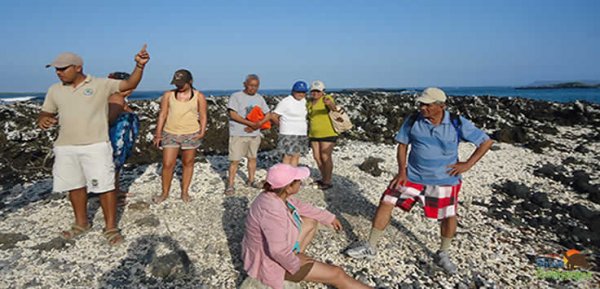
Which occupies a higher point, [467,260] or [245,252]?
[245,252]

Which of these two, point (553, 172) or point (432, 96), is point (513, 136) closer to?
point (553, 172)

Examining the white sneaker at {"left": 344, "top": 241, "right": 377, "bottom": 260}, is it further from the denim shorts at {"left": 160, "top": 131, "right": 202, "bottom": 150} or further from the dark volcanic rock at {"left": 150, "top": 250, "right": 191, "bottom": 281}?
the denim shorts at {"left": 160, "top": 131, "right": 202, "bottom": 150}

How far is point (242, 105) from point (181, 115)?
3.74 feet

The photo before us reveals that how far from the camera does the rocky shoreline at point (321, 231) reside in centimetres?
→ 422

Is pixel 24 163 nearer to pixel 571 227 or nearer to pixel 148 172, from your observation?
pixel 148 172

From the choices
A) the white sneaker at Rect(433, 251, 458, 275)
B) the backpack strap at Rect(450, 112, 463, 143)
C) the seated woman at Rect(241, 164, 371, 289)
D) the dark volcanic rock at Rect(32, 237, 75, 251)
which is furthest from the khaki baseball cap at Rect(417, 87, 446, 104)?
the dark volcanic rock at Rect(32, 237, 75, 251)

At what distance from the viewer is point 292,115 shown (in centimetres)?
636

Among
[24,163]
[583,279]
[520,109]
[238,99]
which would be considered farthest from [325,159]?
[520,109]

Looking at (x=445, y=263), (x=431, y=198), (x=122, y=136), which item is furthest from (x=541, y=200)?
(x=122, y=136)

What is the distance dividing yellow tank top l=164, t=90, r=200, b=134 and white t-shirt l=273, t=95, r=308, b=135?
1.43 m

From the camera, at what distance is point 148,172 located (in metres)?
8.68

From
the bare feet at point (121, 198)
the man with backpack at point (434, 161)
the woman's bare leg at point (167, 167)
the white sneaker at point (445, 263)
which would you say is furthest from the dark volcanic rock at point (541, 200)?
the bare feet at point (121, 198)

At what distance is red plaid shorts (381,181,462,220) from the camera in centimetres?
403

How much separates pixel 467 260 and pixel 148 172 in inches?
282
